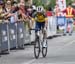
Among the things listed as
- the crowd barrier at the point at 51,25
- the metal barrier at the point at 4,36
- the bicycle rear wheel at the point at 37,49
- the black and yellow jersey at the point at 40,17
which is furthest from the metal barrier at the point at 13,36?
the crowd barrier at the point at 51,25

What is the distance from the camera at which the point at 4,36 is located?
17.4 metres

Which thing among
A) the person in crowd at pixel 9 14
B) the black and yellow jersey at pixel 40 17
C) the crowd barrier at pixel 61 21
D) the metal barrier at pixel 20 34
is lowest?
the crowd barrier at pixel 61 21

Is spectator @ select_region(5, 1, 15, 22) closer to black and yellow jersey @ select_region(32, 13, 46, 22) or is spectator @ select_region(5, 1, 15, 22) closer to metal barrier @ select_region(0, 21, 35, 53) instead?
metal barrier @ select_region(0, 21, 35, 53)

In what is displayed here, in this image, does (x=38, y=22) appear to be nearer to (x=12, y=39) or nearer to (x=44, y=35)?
(x=44, y=35)

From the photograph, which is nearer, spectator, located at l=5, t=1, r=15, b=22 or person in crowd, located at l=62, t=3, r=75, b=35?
spectator, located at l=5, t=1, r=15, b=22

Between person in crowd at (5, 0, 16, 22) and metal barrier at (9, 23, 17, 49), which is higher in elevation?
person in crowd at (5, 0, 16, 22)

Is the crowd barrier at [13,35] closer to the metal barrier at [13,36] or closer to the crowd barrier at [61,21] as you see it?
the metal barrier at [13,36]

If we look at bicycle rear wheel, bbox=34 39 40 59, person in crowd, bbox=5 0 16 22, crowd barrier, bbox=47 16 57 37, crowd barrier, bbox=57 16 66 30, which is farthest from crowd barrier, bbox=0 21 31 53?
crowd barrier, bbox=57 16 66 30

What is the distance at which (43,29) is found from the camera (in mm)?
15953

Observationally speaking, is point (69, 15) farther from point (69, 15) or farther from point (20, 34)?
point (20, 34)

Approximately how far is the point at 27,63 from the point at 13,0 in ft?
29.3

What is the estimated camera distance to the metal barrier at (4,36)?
17.1m

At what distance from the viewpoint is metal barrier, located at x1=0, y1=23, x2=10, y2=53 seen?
17.1 metres

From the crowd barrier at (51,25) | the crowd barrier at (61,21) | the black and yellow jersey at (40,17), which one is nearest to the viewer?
the black and yellow jersey at (40,17)
